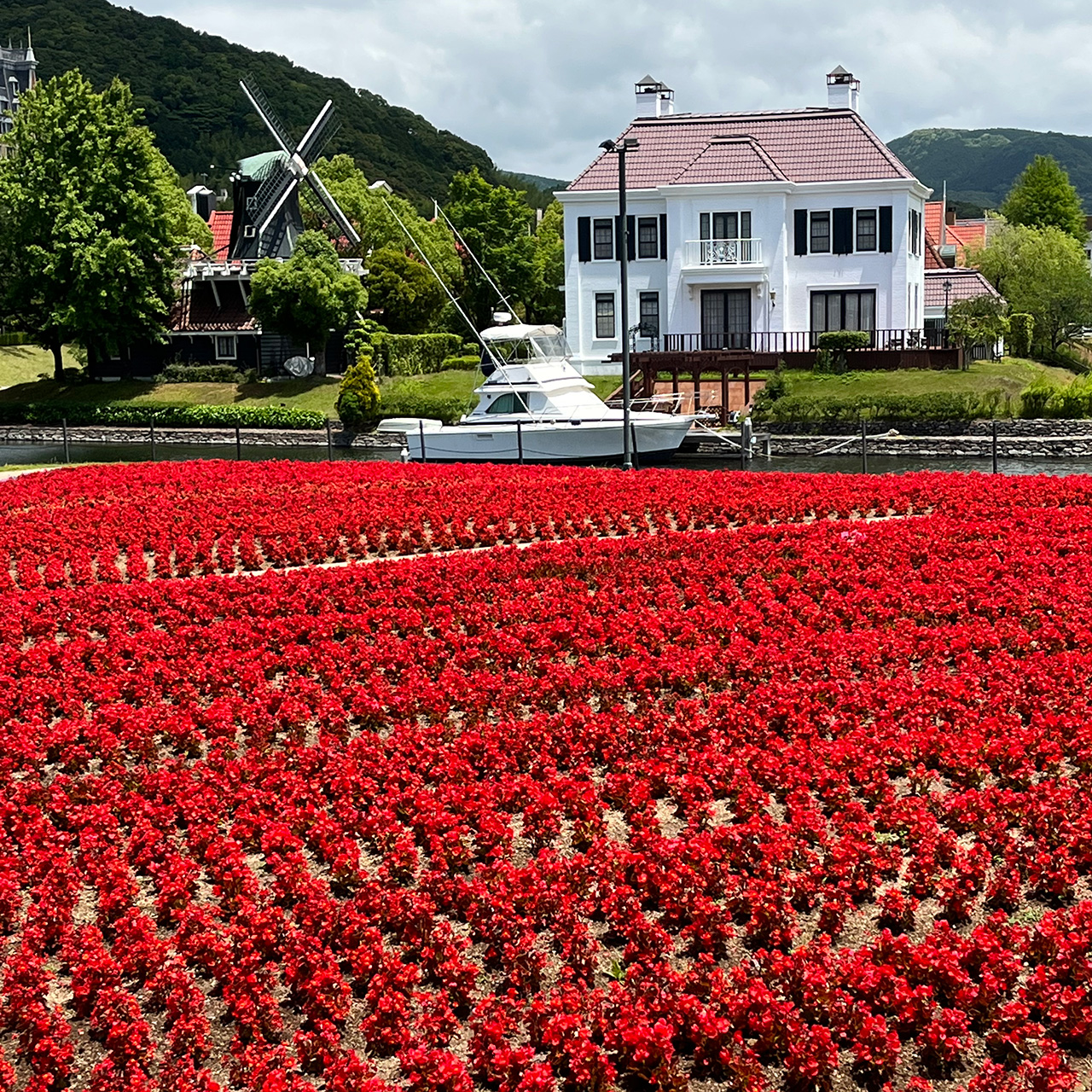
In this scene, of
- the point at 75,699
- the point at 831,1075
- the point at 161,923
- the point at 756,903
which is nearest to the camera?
the point at 831,1075

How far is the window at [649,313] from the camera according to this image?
58875 millimetres

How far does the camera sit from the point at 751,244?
57.3m

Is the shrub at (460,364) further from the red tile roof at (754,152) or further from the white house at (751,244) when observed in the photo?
the red tile roof at (754,152)

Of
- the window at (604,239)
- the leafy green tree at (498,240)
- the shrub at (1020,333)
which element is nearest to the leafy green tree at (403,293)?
the leafy green tree at (498,240)

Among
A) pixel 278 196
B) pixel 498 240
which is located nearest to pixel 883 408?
pixel 498 240

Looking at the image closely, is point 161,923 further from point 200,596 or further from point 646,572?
point 646,572

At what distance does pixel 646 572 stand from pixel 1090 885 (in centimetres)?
835

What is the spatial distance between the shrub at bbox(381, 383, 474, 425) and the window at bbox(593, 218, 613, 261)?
31.8 ft

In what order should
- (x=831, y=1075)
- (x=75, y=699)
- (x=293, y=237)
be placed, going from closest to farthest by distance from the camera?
1. (x=831, y=1075)
2. (x=75, y=699)
3. (x=293, y=237)

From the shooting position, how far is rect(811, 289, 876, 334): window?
57781mm

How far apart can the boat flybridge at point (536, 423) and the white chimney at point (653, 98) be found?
90.0 ft

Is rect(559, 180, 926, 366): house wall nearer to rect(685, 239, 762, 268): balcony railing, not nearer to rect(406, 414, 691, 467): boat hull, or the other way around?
rect(685, 239, 762, 268): balcony railing

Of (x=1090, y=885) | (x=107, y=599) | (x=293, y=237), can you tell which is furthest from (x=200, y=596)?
(x=293, y=237)

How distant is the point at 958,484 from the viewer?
73.8ft
